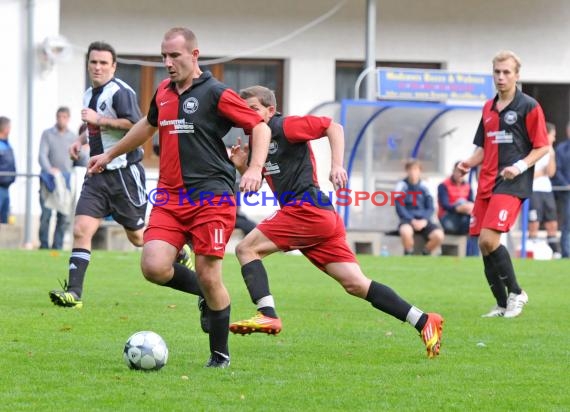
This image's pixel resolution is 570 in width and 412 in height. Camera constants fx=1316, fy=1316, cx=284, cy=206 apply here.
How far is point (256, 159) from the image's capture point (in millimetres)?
7430

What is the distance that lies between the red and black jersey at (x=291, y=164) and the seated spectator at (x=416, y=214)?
12.6 meters

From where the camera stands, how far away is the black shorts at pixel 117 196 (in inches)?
440

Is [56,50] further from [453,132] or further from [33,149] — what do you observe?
[453,132]

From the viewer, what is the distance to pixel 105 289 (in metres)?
13.3

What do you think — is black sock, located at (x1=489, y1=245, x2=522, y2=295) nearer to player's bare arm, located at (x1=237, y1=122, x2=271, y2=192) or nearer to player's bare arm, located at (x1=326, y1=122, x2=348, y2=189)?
player's bare arm, located at (x1=326, y1=122, x2=348, y2=189)

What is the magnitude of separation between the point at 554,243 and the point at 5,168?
9.51 m

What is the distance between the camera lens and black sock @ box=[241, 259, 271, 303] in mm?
8766

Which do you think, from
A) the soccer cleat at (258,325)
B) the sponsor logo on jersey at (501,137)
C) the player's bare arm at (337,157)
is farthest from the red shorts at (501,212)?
the soccer cleat at (258,325)

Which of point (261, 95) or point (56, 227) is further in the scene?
point (56, 227)

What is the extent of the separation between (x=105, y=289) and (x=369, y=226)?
10172 millimetres

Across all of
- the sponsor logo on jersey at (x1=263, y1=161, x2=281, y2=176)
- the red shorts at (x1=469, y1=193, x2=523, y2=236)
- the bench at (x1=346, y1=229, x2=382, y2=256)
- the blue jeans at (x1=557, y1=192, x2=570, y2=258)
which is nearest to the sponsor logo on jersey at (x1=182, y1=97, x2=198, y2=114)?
the sponsor logo on jersey at (x1=263, y1=161, x2=281, y2=176)

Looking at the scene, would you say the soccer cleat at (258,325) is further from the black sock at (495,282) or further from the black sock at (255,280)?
the black sock at (495,282)

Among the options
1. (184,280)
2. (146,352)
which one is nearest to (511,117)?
(184,280)

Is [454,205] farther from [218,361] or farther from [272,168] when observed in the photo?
[218,361]
